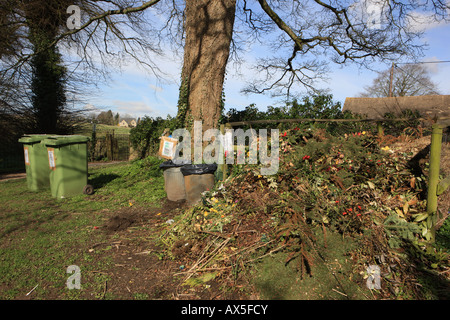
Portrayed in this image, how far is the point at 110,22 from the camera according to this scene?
1052 cm

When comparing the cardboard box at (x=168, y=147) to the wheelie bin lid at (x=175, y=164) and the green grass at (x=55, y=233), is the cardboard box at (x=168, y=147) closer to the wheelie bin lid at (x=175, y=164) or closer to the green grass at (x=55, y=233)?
the wheelie bin lid at (x=175, y=164)

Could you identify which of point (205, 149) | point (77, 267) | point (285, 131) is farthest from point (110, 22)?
point (77, 267)

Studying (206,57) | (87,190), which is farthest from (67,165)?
(206,57)

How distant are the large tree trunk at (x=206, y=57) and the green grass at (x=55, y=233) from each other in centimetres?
228

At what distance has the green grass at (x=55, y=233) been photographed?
312cm

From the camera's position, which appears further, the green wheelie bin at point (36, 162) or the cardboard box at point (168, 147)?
the green wheelie bin at point (36, 162)

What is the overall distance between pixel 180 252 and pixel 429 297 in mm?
2708

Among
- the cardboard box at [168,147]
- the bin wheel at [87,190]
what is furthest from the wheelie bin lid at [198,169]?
the bin wheel at [87,190]

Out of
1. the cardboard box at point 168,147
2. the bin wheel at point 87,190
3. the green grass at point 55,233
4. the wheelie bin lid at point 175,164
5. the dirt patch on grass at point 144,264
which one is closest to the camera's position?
the dirt patch on grass at point 144,264

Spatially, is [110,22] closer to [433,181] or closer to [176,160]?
[176,160]

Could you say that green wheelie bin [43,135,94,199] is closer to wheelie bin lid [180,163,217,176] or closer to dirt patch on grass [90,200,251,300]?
dirt patch on grass [90,200,251,300]

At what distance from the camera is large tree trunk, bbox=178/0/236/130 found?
7.21 metres

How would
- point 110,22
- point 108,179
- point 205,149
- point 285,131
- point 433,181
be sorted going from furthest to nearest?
point 110,22
point 108,179
point 205,149
point 285,131
point 433,181

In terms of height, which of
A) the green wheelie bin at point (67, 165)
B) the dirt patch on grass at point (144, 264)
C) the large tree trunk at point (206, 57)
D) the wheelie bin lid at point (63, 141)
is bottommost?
the dirt patch on grass at point (144, 264)
